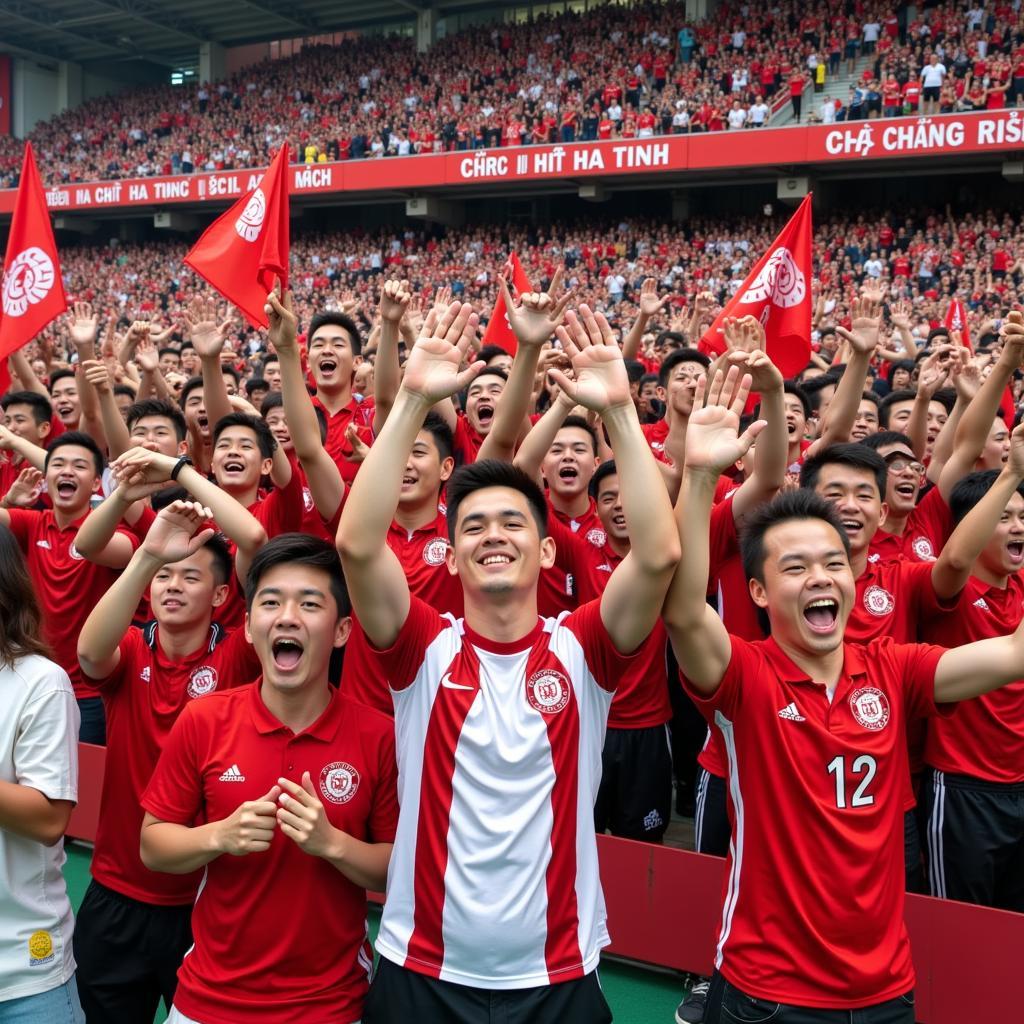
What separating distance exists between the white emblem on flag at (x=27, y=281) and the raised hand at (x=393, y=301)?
3.64m

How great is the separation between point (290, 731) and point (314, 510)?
77.4 inches

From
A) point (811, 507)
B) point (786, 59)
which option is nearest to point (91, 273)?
point (786, 59)

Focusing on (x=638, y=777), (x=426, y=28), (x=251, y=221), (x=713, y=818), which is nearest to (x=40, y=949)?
(x=713, y=818)

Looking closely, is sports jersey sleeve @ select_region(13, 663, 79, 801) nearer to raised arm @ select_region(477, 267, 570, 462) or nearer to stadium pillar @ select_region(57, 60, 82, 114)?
raised arm @ select_region(477, 267, 570, 462)

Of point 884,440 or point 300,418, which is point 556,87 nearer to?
point 884,440

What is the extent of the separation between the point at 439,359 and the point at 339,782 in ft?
3.59

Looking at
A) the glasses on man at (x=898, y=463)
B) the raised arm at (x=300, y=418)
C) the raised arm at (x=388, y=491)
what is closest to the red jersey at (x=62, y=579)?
the raised arm at (x=300, y=418)

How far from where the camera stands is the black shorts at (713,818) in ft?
13.7

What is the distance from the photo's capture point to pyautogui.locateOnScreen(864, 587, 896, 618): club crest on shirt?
396 centimetres

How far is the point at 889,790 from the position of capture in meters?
2.90

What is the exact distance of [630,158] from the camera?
2445 cm

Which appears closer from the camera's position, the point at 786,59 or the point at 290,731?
the point at 290,731

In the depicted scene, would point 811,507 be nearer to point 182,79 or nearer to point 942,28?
point 942,28

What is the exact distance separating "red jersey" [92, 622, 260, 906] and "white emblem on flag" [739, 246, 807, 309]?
3882mm
